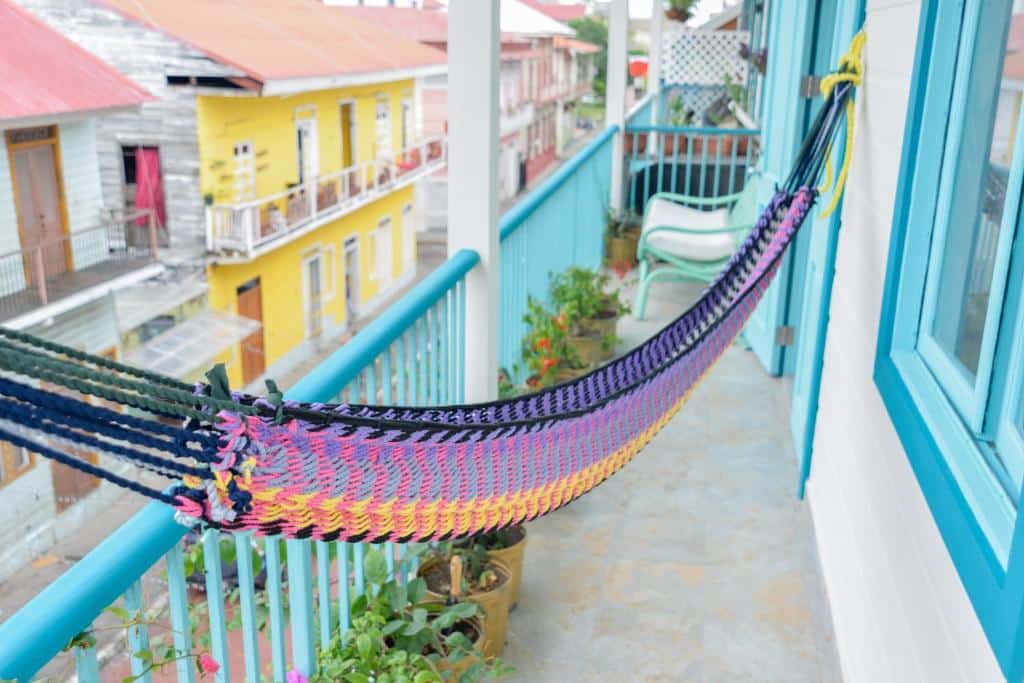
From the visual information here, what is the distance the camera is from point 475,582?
2326mm

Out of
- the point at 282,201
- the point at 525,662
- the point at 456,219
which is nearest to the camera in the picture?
the point at 525,662

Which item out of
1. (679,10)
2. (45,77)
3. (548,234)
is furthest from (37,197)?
(679,10)

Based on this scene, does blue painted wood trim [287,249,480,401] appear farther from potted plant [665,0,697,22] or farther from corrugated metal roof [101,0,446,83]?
potted plant [665,0,697,22]

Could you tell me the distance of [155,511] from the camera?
116 cm

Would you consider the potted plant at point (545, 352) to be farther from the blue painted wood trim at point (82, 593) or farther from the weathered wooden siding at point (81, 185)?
the weathered wooden siding at point (81, 185)

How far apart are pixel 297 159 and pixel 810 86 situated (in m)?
10.0

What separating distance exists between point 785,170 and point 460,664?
2.67m

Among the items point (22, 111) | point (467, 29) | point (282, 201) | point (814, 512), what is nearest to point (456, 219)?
point (467, 29)

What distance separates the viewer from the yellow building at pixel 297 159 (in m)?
10.1

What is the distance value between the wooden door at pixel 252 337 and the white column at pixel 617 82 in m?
6.76

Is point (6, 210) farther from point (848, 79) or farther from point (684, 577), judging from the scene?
point (848, 79)

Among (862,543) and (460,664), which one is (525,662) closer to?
(460,664)

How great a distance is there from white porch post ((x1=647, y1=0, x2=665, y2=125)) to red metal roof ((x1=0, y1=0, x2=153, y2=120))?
5.01m

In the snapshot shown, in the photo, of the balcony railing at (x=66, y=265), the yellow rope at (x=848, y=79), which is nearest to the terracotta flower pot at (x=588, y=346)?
the yellow rope at (x=848, y=79)
